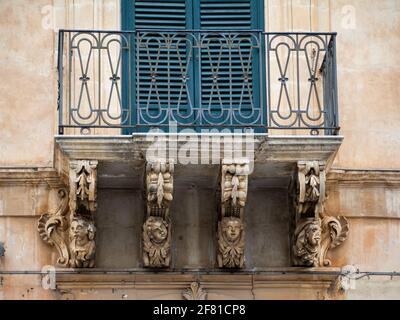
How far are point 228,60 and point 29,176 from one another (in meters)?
2.01

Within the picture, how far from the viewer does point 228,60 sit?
1628 cm

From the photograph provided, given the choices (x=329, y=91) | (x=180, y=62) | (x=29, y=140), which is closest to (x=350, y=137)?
(x=329, y=91)

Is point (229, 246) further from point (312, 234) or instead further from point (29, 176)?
point (29, 176)

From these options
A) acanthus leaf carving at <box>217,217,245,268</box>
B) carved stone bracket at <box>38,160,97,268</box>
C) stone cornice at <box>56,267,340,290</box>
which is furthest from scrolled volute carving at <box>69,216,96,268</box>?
acanthus leaf carving at <box>217,217,245,268</box>

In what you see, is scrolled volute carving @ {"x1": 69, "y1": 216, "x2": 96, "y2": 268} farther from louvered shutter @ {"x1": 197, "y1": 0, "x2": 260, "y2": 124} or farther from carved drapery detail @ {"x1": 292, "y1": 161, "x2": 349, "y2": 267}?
carved drapery detail @ {"x1": 292, "y1": 161, "x2": 349, "y2": 267}

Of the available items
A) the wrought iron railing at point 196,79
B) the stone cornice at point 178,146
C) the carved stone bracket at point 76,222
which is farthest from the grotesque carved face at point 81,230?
the wrought iron railing at point 196,79

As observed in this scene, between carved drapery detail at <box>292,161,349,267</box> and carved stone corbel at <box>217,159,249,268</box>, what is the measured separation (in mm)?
469

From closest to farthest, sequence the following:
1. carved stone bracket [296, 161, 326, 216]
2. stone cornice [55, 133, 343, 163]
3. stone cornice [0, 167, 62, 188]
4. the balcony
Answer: stone cornice [55, 133, 343, 163]
the balcony
carved stone bracket [296, 161, 326, 216]
stone cornice [0, 167, 62, 188]

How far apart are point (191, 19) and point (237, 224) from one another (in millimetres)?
2035

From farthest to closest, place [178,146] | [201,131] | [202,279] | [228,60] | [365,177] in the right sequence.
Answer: [228,60] < [365,177] < [202,279] < [201,131] < [178,146]

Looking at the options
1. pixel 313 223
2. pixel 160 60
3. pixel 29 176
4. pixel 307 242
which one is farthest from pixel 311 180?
pixel 29 176

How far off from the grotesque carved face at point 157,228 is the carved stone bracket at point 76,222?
0.48 meters

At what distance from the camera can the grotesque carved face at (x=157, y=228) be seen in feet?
51.4

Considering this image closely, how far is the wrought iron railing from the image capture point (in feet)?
51.7
